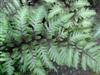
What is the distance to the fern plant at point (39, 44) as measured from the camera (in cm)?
314

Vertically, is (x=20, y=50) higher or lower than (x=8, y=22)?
lower

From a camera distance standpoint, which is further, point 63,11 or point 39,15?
point 63,11

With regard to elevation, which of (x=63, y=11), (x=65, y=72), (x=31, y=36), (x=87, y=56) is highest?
(x=63, y=11)

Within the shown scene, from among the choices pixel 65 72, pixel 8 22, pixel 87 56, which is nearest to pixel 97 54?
pixel 87 56

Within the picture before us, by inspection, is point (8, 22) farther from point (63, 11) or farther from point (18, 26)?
point (63, 11)

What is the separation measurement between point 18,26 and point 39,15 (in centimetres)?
29

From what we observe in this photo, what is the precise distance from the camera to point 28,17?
3.28 meters

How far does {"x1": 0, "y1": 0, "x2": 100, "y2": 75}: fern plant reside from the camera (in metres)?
3.14

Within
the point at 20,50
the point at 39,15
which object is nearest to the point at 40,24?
the point at 39,15

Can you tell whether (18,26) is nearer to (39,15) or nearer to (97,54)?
(39,15)

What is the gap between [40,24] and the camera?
127 inches

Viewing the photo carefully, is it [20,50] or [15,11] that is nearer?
[20,50]

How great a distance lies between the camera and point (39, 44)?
323 centimetres

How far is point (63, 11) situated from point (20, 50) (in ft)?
2.66
